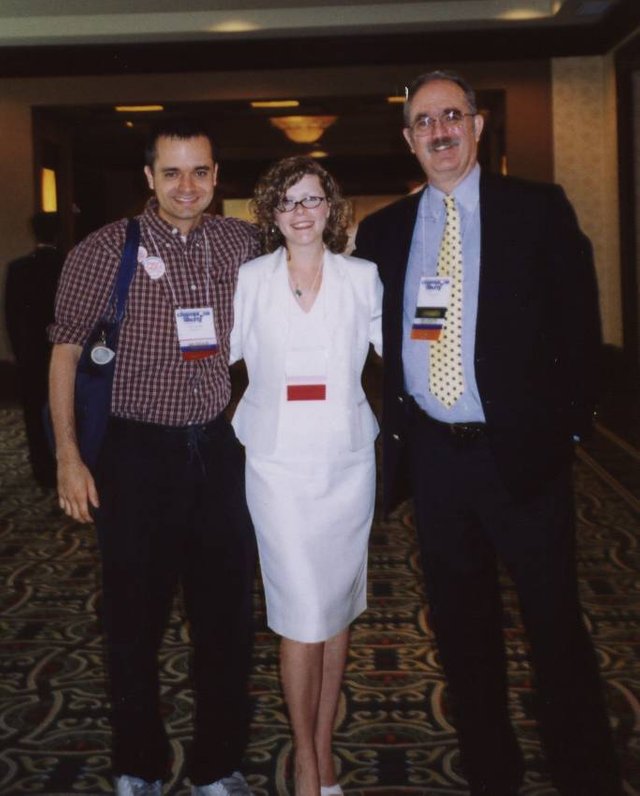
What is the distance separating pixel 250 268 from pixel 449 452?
0.65 metres

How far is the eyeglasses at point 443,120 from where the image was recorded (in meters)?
2.17

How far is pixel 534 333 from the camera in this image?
2057mm

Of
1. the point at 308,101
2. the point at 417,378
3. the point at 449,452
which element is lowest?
the point at 449,452

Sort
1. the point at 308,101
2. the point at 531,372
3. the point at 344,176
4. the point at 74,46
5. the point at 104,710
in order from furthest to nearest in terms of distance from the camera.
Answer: the point at 344,176 < the point at 308,101 < the point at 74,46 < the point at 104,710 < the point at 531,372

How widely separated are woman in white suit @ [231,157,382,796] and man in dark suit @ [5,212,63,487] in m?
3.51

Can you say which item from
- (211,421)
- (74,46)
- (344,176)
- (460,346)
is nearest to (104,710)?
(211,421)

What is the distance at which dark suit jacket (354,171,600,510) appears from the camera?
6.71ft

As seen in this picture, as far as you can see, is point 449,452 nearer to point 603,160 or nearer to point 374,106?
point 603,160

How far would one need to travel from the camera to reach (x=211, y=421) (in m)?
2.21

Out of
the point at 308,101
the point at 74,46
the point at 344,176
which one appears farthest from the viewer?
the point at 344,176

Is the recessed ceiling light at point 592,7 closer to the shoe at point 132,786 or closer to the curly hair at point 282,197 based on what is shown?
the curly hair at point 282,197

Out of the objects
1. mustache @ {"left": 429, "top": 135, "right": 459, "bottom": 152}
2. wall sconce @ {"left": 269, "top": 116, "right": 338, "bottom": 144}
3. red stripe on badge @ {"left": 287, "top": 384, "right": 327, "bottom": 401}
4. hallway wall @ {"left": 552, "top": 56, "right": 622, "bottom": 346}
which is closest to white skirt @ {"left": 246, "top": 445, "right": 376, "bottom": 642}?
red stripe on badge @ {"left": 287, "top": 384, "right": 327, "bottom": 401}

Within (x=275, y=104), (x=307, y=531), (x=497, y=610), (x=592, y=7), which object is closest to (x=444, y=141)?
(x=307, y=531)

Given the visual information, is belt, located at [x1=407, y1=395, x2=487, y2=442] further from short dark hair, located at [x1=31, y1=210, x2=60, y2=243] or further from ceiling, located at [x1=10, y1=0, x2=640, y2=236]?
ceiling, located at [x1=10, y1=0, x2=640, y2=236]
